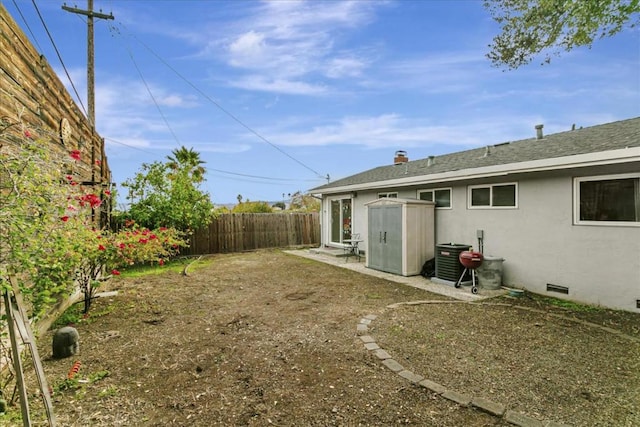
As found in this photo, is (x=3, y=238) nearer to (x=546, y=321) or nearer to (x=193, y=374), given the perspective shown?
(x=193, y=374)

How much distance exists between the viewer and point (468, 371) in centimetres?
311

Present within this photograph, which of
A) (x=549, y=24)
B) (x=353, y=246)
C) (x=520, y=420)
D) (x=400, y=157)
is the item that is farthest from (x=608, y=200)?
(x=400, y=157)

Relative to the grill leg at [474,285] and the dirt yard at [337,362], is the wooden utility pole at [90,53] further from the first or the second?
the grill leg at [474,285]

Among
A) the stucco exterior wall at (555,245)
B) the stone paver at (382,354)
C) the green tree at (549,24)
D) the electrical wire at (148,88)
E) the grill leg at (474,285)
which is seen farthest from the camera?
the electrical wire at (148,88)

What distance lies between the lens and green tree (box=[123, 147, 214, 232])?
408 inches

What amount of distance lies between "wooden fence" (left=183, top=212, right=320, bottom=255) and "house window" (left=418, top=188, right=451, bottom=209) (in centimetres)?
709

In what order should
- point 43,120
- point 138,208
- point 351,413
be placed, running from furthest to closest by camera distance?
point 138,208
point 43,120
point 351,413

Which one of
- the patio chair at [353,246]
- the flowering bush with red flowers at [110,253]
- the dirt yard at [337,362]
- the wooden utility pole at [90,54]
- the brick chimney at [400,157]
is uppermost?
the wooden utility pole at [90,54]

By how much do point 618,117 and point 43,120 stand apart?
457 inches

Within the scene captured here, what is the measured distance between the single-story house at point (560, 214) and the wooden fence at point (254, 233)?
712 centimetres

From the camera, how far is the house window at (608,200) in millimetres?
4932

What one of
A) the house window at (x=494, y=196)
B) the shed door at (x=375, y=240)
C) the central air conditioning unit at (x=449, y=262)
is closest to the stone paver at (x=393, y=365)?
the central air conditioning unit at (x=449, y=262)

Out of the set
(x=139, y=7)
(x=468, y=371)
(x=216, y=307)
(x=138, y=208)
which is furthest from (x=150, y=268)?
(x=468, y=371)

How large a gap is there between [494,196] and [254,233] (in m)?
9.53
